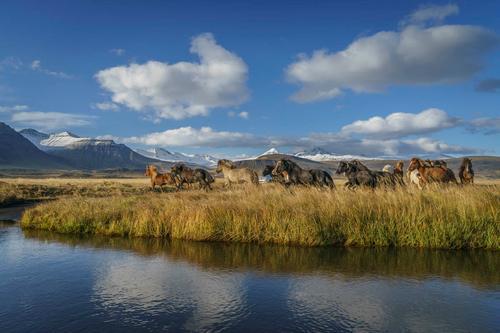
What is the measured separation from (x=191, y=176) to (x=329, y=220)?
624 inches

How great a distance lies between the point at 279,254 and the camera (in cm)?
1137

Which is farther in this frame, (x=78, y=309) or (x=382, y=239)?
(x=382, y=239)

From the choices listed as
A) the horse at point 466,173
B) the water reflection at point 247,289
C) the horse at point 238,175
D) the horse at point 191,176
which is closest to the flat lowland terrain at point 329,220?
the water reflection at point 247,289

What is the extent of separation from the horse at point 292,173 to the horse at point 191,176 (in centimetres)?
736

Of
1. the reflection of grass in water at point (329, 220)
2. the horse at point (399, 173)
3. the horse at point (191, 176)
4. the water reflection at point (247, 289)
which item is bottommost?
the water reflection at point (247, 289)

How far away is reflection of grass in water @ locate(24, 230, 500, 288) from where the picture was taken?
9359 mm

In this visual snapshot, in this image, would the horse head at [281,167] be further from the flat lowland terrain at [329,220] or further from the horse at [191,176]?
the horse at [191,176]

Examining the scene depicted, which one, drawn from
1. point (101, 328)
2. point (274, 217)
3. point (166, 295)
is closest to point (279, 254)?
point (274, 217)

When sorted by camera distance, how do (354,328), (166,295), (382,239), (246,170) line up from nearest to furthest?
(354,328) < (166,295) < (382,239) < (246,170)

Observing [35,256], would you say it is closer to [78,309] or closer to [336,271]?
[78,309]

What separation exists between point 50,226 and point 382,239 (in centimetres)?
1226

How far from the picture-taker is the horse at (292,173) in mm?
19641

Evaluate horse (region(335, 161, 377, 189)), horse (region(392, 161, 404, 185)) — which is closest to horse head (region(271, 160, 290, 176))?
horse (region(335, 161, 377, 189))

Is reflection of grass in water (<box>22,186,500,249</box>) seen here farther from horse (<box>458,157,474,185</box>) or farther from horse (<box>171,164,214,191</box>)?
horse (<box>171,164,214,191</box>)
